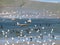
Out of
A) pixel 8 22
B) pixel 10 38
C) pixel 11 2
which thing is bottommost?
pixel 11 2

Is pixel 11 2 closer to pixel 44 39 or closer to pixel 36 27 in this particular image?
pixel 36 27

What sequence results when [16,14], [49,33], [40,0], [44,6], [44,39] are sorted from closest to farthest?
1. [44,39]
2. [49,33]
3. [16,14]
4. [44,6]
5. [40,0]

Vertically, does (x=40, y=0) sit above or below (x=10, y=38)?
below

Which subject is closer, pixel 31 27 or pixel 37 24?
pixel 31 27

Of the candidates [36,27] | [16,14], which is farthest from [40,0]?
[36,27]

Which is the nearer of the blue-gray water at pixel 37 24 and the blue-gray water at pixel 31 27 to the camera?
the blue-gray water at pixel 31 27

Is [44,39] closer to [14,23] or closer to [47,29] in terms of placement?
[47,29]

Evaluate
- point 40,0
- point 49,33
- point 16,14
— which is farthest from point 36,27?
point 40,0

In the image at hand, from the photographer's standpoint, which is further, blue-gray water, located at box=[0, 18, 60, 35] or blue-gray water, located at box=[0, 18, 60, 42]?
blue-gray water, located at box=[0, 18, 60, 35]

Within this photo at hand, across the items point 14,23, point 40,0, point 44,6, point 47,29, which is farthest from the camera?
point 40,0

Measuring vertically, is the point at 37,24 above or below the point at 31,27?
below

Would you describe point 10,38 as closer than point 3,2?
Yes
